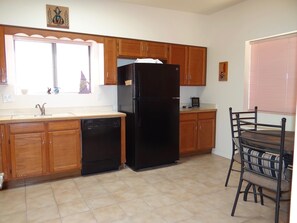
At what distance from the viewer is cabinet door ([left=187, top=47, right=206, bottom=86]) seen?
4504 millimetres

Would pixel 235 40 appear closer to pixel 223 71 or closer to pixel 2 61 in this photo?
pixel 223 71

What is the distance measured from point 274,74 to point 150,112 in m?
1.92

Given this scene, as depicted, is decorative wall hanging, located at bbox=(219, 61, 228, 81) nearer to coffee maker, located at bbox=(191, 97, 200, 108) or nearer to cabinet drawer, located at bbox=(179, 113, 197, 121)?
coffee maker, located at bbox=(191, 97, 200, 108)

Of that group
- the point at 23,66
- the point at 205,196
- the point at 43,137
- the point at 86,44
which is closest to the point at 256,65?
the point at 205,196

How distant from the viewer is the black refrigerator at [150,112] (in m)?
3.50

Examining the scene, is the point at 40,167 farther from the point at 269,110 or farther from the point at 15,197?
the point at 269,110

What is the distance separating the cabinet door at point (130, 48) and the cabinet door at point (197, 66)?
104 centimetres

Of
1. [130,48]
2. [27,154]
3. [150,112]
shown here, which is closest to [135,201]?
[150,112]

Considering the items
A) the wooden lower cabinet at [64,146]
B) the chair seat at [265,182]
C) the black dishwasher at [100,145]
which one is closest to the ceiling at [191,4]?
the black dishwasher at [100,145]

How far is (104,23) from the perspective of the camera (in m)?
3.69

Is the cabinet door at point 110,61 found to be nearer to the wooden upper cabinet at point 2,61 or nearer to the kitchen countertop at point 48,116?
the kitchen countertop at point 48,116

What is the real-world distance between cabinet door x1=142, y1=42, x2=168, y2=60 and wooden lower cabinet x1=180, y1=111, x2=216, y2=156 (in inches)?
43.0

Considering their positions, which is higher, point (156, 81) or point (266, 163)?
point (156, 81)

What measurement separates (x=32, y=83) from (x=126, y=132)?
63.9 inches
